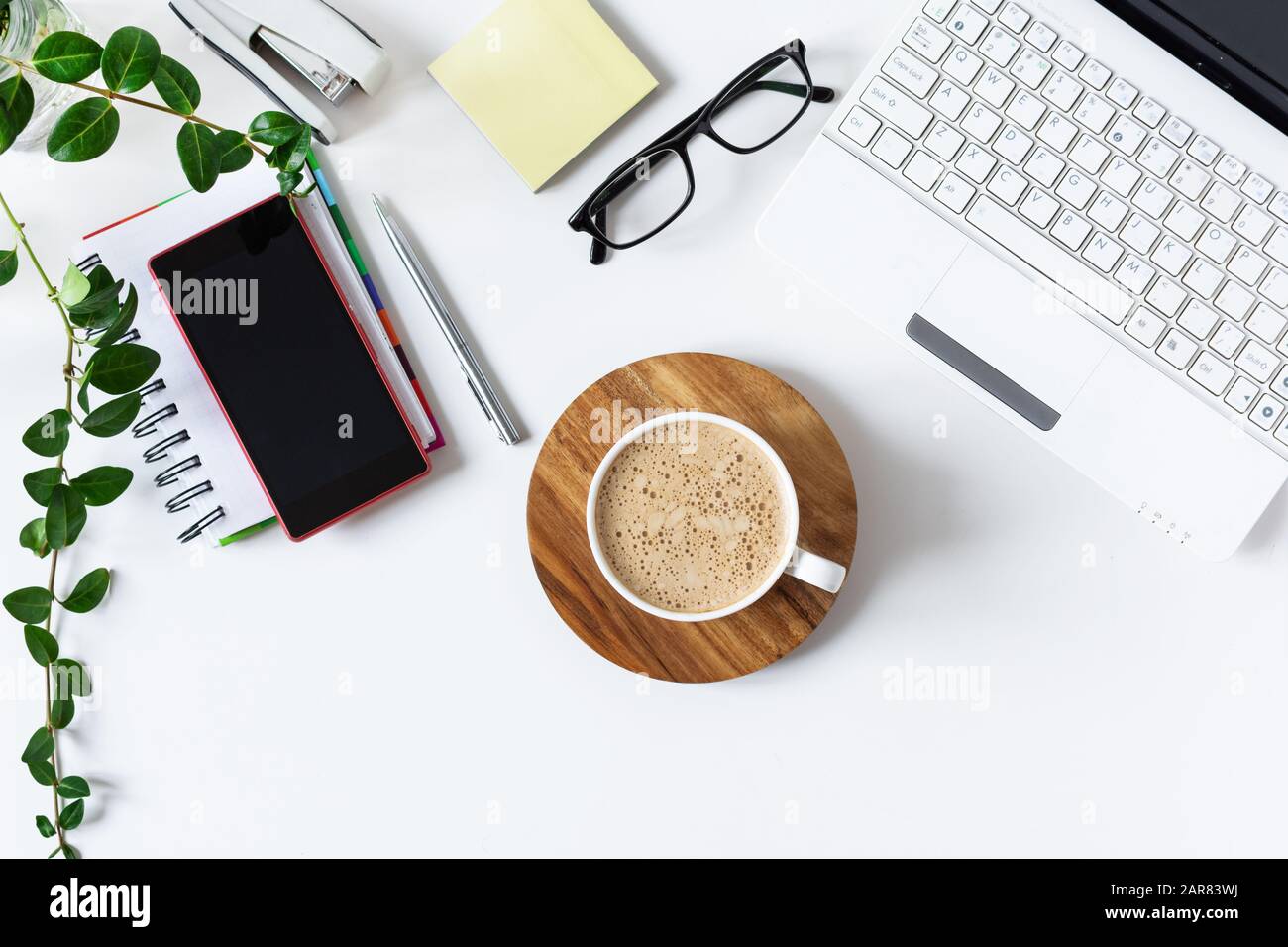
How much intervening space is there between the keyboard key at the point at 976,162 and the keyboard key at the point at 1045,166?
0.10 feet

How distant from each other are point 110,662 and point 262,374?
32 cm

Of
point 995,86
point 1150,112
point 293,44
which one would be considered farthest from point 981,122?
point 293,44

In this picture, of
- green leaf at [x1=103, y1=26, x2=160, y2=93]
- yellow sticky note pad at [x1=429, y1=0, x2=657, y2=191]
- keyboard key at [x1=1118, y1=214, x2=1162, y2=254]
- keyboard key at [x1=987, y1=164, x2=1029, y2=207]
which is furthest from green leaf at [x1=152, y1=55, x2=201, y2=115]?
keyboard key at [x1=1118, y1=214, x2=1162, y2=254]

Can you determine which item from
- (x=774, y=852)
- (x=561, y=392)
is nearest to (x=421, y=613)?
(x=561, y=392)

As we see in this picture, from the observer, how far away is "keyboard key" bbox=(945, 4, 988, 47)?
2.41 feet

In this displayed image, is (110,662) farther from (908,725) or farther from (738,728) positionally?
(908,725)

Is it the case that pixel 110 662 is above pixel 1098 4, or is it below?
below

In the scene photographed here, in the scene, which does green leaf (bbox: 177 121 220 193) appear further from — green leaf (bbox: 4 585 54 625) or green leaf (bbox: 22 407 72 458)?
green leaf (bbox: 4 585 54 625)

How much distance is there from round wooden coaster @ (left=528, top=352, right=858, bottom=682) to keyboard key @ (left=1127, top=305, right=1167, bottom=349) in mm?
259

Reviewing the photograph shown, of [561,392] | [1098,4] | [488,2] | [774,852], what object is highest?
[1098,4]

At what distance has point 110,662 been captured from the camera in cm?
86

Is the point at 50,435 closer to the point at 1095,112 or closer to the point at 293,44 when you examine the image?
the point at 293,44

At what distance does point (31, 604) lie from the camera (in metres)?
0.80

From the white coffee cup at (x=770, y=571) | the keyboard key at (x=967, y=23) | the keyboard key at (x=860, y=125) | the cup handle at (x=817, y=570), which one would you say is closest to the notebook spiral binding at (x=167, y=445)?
the white coffee cup at (x=770, y=571)
